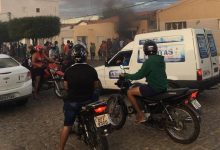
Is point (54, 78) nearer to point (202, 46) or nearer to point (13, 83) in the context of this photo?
point (13, 83)

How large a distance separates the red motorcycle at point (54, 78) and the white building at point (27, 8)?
53484mm

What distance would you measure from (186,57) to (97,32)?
107 ft

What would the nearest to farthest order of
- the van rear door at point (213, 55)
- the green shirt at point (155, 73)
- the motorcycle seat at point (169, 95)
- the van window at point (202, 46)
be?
the motorcycle seat at point (169, 95) → the green shirt at point (155, 73) → the van window at point (202, 46) → the van rear door at point (213, 55)

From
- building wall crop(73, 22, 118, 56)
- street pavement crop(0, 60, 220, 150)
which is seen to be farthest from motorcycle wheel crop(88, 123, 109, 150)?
building wall crop(73, 22, 118, 56)

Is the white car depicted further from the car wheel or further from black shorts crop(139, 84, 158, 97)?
black shorts crop(139, 84, 158, 97)

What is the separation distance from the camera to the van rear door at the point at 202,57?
911cm

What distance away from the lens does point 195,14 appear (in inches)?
1262

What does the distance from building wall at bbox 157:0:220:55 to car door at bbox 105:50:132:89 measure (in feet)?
66.1

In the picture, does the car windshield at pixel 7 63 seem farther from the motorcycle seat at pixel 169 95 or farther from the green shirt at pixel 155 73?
the motorcycle seat at pixel 169 95

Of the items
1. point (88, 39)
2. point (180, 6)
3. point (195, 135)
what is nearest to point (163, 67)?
point (195, 135)

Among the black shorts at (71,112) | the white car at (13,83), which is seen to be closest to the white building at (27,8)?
the white car at (13,83)

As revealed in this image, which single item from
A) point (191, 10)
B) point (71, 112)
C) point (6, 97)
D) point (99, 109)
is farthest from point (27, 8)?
point (99, 109)

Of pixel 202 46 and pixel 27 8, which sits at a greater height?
pixel 27 8

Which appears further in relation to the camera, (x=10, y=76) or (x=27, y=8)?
(x=27, y=8)
